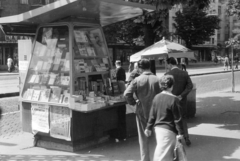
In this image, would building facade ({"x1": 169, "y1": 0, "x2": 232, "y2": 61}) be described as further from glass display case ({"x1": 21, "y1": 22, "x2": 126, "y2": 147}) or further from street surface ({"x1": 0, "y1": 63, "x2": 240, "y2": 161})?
glass display case ({"x1": 21, "y1": 22, "x2": 126, "y2": 147})

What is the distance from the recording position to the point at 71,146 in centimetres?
622

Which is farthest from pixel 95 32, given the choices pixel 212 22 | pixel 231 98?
pixel 212 22

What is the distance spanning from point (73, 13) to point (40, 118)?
2208 mm

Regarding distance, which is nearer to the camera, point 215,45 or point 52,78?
point 52,78

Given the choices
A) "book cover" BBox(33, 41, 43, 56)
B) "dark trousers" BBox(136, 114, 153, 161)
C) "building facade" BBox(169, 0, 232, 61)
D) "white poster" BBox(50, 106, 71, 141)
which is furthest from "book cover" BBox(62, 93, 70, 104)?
"building facade" BBox(169, 0, 232, 61)

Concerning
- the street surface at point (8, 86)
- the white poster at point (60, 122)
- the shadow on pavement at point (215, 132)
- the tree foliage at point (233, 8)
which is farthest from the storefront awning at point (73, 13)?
the street surface at point (8, 86)

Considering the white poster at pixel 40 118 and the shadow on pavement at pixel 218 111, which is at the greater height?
the white poster at pixel 40 118

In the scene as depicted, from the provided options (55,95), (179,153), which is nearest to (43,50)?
(55,95)

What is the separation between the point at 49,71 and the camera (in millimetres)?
6754

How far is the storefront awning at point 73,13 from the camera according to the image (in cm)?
571

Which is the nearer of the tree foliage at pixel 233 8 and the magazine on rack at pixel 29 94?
the magazine on rack at pixel 29 94

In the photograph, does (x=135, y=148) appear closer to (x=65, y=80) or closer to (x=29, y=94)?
(x=65, y=80)

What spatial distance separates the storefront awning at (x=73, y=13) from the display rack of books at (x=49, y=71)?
407 mm

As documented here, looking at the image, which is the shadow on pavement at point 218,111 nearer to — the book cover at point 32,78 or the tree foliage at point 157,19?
the tree foliage at point 157,19
